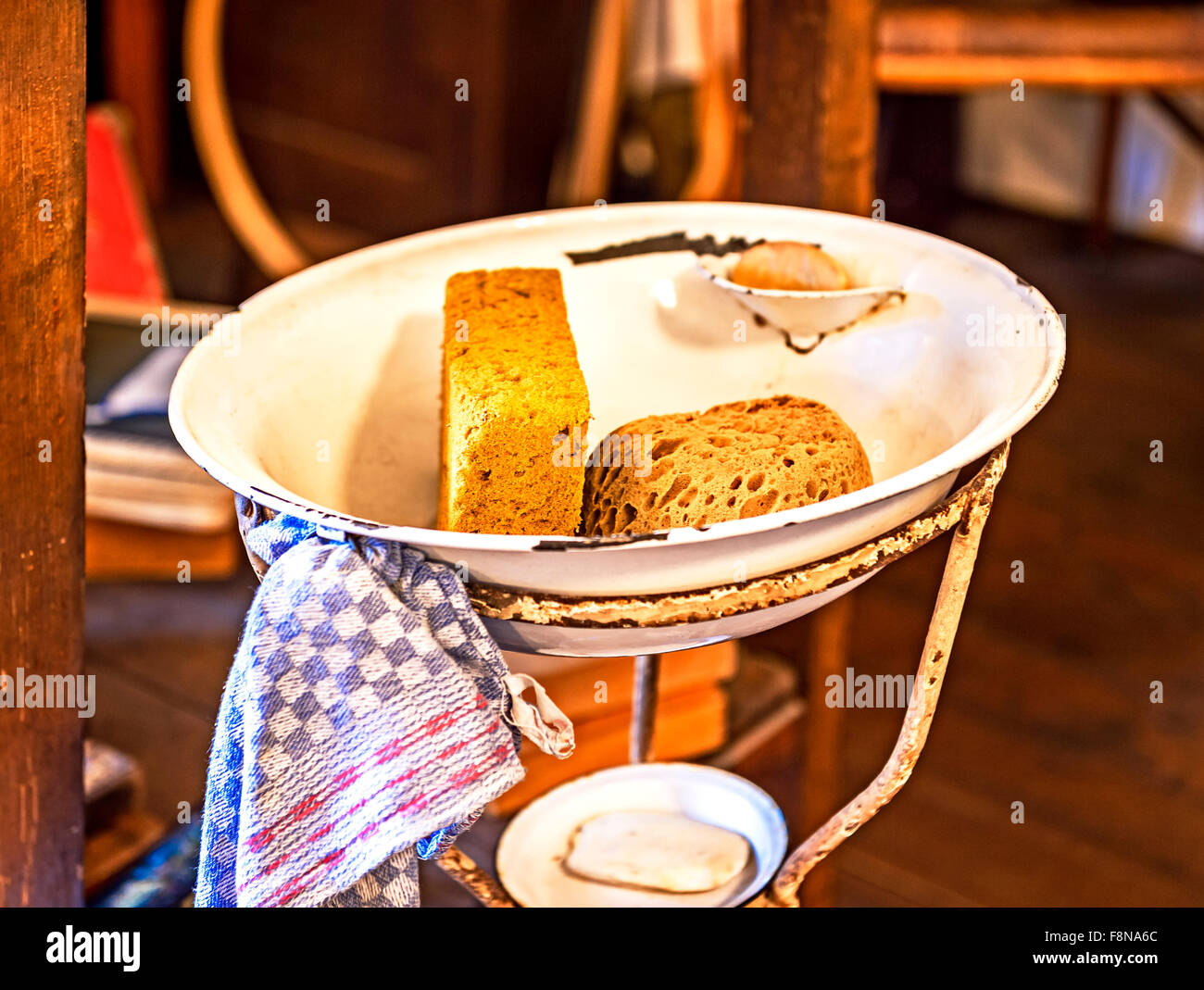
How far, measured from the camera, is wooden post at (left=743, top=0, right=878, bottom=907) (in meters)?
0.93

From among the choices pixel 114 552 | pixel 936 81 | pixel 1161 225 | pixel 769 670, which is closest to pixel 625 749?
pixel 769 670

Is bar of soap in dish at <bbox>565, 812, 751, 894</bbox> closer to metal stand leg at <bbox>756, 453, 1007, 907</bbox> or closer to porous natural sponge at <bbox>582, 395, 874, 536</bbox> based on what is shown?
metal stand leg at <bbox>756, 453, 1007, 907</bbox>

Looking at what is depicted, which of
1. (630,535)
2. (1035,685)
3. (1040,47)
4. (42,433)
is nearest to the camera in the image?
(630,535)

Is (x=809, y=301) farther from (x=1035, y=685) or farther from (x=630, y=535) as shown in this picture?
(x=1035, y=685)

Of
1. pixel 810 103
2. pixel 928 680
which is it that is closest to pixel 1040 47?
pixel 810 103

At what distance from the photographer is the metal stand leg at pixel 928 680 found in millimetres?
599

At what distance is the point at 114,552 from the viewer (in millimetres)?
1699

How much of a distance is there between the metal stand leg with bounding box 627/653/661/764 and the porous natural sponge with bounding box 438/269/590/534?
277 millimetres

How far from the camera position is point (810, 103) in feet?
3.12

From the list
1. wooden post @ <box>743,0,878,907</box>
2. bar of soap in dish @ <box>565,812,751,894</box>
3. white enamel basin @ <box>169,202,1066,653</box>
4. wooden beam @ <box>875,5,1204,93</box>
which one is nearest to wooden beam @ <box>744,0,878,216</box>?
wooden post @ <box>743,0,878,907</box>

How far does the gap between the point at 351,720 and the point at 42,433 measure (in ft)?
0.74

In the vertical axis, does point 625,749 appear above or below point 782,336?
below
